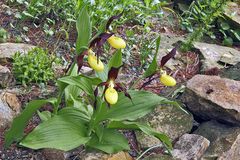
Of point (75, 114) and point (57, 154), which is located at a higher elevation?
point (75, 114)

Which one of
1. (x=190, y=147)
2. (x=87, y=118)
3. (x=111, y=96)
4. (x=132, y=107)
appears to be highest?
(x=111, y=96)

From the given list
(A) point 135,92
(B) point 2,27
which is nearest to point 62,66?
(B) point 2,27

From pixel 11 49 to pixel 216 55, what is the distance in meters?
2.00

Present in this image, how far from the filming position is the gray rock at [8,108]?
331 centimetres

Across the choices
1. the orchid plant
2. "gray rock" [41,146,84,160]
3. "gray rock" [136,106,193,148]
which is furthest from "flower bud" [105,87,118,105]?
"gray rock" [136,106,193,148]

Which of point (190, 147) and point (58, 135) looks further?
point (190, 147)

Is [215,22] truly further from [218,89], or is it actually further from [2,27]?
[2,27]

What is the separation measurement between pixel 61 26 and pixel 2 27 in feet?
1.75

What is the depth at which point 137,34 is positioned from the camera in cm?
481

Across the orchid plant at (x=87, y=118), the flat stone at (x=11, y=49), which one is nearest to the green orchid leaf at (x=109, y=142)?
the orchid plant at (x=87, y=118)

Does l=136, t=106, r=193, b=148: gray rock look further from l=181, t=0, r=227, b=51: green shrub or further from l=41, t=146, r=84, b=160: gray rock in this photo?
l=181, t=0, r=227, b=51: green shrub

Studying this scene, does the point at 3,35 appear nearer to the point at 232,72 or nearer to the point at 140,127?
the point at 140,127

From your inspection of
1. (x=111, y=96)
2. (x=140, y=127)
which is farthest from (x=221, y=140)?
(x=111, y=96)

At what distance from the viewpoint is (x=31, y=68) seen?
3594 millimetres
